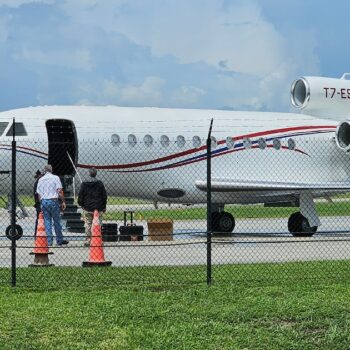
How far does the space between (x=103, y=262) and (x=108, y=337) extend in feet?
20.8

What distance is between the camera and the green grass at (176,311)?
8984mm

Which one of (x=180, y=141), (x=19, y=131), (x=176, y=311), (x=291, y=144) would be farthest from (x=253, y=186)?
(x=176, y=311)

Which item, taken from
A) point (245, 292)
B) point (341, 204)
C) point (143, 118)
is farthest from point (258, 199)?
point (341, 204)

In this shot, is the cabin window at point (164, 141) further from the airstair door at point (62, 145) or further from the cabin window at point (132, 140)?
the airstair door at point (62, 145)

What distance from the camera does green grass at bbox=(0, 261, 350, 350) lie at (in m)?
8.98

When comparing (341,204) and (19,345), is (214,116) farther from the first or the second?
(341,204)

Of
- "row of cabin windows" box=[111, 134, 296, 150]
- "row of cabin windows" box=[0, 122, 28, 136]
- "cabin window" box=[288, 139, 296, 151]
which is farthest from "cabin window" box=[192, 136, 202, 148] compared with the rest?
"row of cabin windows" box=[0, 122, 28, 136]

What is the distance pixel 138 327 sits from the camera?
9586mm

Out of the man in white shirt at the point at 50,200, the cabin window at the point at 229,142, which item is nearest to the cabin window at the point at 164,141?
the cabin window at the point at 229,142

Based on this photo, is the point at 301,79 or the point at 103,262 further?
the point at 301,79

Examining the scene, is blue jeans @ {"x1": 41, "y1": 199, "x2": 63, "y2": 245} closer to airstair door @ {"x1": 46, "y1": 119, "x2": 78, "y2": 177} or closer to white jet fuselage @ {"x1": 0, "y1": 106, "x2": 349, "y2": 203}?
white jet fuselage @ {"x1": 0, "y1": 106, "x2": 349, "y2": 203}

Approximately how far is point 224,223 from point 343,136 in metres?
4.17

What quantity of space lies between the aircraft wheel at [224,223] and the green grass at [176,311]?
10.8m

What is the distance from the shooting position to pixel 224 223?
25.3 m
